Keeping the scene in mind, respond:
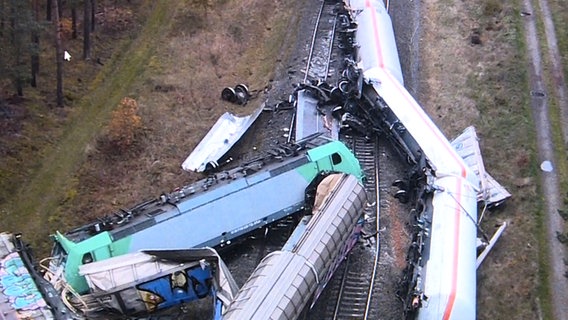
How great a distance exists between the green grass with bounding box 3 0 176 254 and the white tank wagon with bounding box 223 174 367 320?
9.96 metres

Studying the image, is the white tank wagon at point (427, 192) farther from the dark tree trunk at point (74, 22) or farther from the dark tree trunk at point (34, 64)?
the dark tree trunk at point (34, 64)

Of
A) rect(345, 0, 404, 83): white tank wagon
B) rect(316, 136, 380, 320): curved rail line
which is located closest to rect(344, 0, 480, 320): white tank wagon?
rect(345, 0, 404, 83): white tank wagon

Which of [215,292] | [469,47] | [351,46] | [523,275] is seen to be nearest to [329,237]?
[215,292]

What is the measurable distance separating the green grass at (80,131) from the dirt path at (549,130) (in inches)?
715

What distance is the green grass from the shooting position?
27312 mm

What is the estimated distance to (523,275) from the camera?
24.9 metres

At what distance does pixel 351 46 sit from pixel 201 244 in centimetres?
1626

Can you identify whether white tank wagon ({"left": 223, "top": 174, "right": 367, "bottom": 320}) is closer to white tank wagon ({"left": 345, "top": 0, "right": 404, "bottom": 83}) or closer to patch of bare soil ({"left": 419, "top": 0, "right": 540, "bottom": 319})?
patch of bare soil ({"left": 419, "top": 0, "right": 540, "bottom": 319})

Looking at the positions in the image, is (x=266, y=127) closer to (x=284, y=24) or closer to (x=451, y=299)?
(x=284, y=24)

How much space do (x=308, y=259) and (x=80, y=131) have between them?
1522 centimetres

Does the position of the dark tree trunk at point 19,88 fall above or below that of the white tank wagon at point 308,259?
above

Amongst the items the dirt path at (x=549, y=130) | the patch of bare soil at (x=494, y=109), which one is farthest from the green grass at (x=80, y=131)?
the dirt path at (x=549, y=130)

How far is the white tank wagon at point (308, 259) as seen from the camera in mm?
19766

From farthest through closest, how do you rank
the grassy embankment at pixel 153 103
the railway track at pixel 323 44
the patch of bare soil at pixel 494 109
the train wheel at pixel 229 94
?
the railway track at pixel 323 44
the train wheel at pixel 229 94
the grassy embankment at pixel 153 103
the patch of bare soil at pixel 494 109
